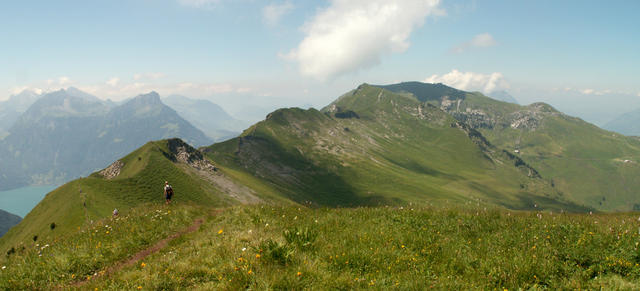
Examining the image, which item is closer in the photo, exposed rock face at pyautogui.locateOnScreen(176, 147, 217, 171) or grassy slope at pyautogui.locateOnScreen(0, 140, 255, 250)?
grassy slope at pyautogui.locateOnScreen(0, 140, 255, 250)

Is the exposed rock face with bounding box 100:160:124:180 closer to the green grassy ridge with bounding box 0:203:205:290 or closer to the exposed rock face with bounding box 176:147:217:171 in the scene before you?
the exposed rock face with bounding box 176:147:217:171

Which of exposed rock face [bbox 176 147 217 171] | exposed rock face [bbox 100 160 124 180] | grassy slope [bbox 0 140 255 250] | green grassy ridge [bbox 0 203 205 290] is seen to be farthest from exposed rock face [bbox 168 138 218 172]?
green grassy ridge [bbox 0 203 205 290]

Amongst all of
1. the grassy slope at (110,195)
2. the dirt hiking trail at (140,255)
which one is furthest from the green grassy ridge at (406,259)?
the grassy slope at (110,195)

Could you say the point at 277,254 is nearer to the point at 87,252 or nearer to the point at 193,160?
the point at 87,252

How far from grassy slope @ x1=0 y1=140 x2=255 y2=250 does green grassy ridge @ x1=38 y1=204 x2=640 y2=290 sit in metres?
62.3

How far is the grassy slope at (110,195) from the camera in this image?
7181 centimetres

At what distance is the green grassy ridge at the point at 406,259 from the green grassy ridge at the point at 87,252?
6.20 feet

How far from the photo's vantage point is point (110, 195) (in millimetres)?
83000

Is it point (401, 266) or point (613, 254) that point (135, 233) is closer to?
point (401, 266)

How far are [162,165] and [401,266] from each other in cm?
12527

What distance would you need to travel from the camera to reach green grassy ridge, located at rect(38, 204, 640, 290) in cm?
686

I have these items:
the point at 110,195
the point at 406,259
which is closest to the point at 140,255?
the point at 406,259

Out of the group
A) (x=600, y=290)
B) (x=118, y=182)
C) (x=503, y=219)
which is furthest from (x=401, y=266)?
(x=118, y=182)

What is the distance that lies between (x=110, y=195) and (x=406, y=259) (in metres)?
98.5
